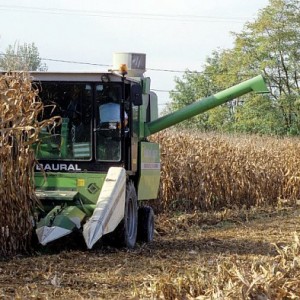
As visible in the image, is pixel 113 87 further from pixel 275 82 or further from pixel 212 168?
pixel 275 82

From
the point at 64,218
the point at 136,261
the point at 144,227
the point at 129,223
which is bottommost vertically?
the point at 136,261

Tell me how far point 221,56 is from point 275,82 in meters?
4.71

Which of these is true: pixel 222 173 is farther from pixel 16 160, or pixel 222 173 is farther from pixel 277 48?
pixel 277 48

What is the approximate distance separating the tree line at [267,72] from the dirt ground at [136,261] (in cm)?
2932

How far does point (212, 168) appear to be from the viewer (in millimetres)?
18625

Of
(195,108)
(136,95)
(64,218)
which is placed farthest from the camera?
(195,108)

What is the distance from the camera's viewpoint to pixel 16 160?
9367 mm

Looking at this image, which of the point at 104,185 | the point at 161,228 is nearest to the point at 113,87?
the point at 104,185

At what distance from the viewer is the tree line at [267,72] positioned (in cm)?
4419

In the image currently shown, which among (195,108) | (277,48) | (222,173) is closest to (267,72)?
(277,48)

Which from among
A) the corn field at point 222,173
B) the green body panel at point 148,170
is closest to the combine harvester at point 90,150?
the green body panel at point 148,170

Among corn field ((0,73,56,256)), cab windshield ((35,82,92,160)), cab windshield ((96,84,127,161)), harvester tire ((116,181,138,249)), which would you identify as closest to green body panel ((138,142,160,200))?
harvester tire ((116,181,138,249))

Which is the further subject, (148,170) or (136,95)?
(148,170)

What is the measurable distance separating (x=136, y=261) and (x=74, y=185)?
161 cm
